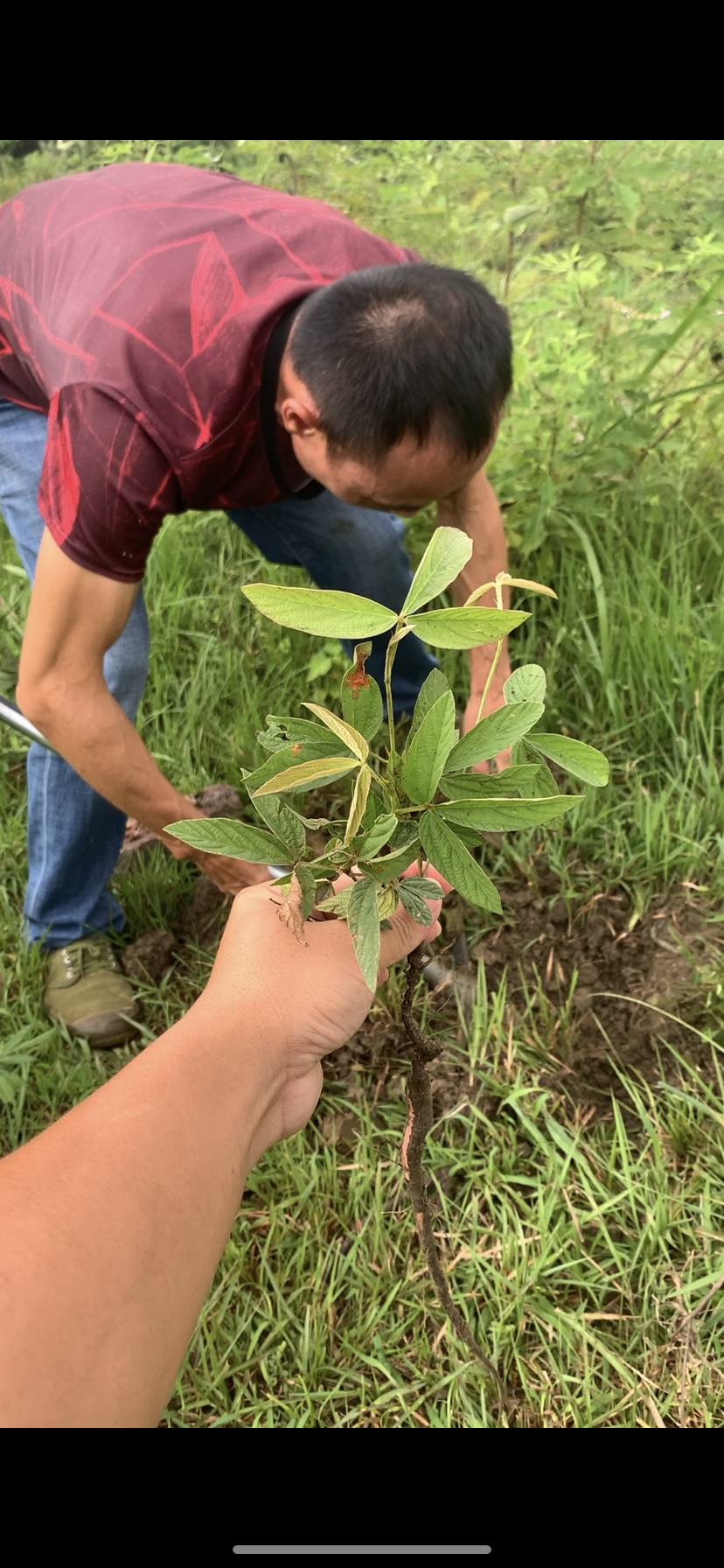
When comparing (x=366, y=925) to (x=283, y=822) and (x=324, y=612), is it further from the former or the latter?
(x=324, y=612)

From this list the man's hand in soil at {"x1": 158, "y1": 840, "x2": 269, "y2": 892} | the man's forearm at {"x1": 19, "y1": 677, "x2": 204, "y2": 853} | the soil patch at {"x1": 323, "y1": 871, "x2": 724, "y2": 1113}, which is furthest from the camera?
the man's hand in soil at {"x1": 158, "y1": 840, "x2": 269, "y2": 892}

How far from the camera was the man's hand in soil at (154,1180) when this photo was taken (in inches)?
26.3

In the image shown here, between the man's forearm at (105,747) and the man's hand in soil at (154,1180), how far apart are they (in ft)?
2.35

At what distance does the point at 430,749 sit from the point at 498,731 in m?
0.05

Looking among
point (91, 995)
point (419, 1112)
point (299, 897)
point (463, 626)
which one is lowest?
point (91, 995)

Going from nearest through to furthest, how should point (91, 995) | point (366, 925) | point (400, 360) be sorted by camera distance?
1. point (366, 925)
2. point (400, 360)
3. point (91, 995)

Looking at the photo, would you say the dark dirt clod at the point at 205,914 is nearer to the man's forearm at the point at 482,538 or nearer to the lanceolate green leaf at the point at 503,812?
the man's forearm at the point at 482,538

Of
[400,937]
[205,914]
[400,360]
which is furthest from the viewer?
[205,914]

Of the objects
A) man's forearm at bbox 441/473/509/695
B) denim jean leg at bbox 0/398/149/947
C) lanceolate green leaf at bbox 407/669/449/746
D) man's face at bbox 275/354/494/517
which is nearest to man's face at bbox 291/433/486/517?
man's face at bbox 275/354/494/517

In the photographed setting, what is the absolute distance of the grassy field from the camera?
5.18 ft

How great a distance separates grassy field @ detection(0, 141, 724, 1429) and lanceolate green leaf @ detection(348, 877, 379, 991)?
113cm

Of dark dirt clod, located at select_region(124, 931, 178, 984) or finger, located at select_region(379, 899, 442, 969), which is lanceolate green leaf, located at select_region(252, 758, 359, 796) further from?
dark dirt clod, located at select_region(124, 931, 178, 984)

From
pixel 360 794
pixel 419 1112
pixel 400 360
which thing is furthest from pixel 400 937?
pixel 400 360

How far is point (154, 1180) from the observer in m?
0.78
